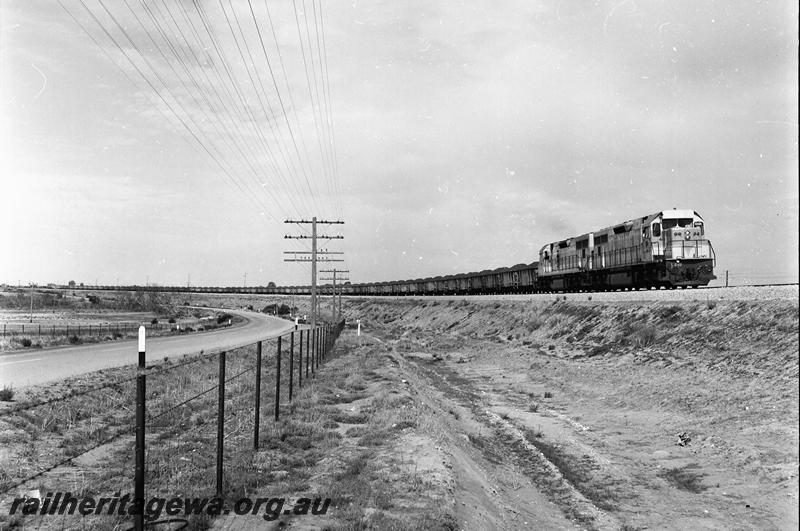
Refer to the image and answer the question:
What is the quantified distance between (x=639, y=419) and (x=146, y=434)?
13.2 metres

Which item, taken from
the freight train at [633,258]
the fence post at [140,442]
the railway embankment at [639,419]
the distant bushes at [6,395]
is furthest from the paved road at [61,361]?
the freight train at [633,258]

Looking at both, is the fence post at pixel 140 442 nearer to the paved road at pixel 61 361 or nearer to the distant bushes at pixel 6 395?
the distant bushes at pixel 6 395

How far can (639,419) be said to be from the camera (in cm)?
1631

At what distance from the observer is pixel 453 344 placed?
4184cm

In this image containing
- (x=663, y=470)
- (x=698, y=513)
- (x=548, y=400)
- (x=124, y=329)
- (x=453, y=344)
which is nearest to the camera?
(x=698, y=513)

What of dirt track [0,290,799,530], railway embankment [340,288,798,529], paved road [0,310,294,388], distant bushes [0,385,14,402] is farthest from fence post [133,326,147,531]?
paved road [0,310,294,388]

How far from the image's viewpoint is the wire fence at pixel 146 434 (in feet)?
26.6

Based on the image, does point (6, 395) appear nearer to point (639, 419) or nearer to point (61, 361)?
point (61, 361)

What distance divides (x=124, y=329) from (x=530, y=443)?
4690cm

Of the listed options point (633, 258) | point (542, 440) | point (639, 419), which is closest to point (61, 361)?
point (542, 440)

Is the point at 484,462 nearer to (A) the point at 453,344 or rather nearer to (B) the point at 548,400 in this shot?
(B) the point at 548,400

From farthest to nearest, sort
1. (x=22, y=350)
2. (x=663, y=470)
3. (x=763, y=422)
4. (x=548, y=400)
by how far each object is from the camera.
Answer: (x=22, y=350) < (x=548, y=400) < (x=763, y=422) < (x=663, y=470)

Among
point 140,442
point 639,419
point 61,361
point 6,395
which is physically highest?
point 140,442

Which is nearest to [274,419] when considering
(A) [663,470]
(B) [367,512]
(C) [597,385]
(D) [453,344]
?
(B) [367,512]
